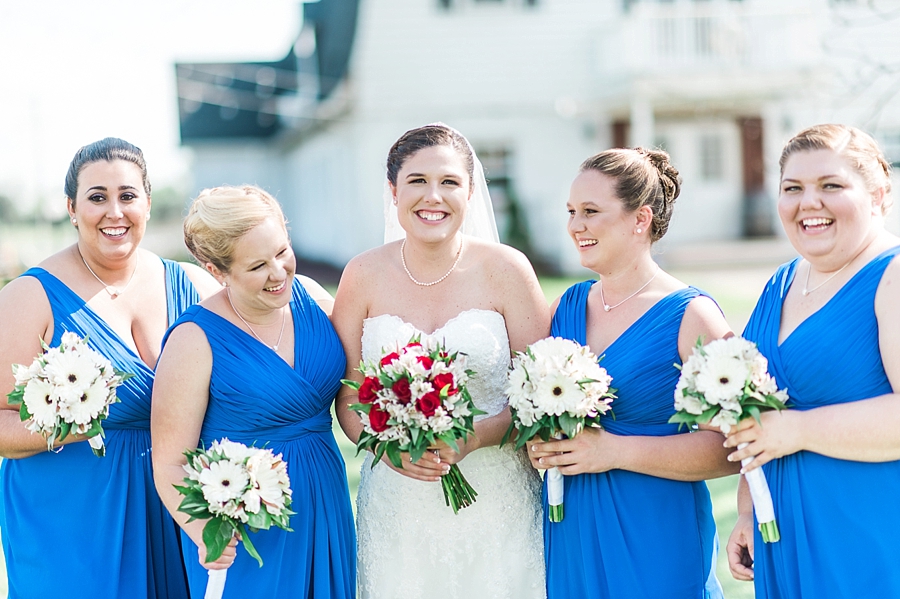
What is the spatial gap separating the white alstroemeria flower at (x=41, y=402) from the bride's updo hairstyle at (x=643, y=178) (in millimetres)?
2313

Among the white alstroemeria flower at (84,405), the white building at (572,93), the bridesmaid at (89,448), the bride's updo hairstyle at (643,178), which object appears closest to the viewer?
the white alstroemeria flower at (84,405)

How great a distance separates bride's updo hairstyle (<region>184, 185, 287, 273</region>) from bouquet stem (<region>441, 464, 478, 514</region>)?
124 centimetres

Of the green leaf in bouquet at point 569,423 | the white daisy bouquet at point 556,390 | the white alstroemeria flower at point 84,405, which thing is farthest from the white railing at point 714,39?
the white alstroemeria flower at point 84,405

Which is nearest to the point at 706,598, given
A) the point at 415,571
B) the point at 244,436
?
the point at 415,571

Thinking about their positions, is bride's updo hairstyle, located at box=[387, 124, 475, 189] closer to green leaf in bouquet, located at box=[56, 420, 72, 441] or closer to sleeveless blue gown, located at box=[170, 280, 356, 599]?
sleeveless blue gown, located at box=[170, 280, 356, 599]

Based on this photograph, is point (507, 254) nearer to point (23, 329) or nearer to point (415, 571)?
point (415, 571)

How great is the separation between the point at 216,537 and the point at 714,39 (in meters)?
22.1

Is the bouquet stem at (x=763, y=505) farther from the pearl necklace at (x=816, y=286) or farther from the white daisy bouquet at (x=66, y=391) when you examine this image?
the white daisy bouquet at (x=66, y=391)

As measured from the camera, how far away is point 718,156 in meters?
24.1

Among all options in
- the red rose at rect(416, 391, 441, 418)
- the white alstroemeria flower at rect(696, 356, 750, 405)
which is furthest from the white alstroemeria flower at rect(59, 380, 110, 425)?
the white alstroemeria flower at rect(696, 356, 750, 405)

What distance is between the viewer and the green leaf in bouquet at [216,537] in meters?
3.22

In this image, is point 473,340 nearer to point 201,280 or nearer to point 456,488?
point 456,488

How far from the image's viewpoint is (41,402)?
11.4ft

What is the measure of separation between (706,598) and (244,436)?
1.98 meters
